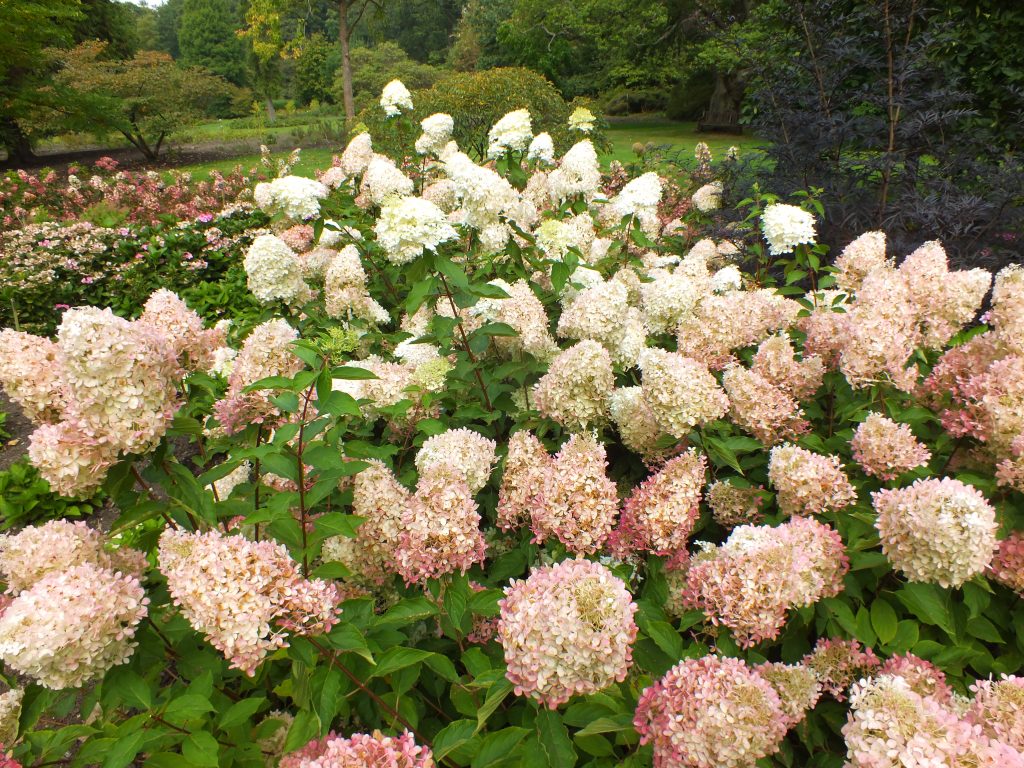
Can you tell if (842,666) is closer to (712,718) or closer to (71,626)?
(712,718)

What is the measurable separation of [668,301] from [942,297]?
1.09 m

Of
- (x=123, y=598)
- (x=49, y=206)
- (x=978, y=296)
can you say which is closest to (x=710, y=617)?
(x=123, y=598)

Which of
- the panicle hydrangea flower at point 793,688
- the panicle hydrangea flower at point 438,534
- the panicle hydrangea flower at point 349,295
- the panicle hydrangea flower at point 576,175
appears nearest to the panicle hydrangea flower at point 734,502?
the panicle hydrangea flower at point 793,688

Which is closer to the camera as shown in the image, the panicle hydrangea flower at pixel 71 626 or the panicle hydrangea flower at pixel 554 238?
the panicle hydrangea flower at pixel 71 626

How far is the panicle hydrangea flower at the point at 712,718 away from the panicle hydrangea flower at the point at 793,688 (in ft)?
0.36

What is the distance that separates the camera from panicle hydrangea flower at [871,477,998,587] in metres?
1.40

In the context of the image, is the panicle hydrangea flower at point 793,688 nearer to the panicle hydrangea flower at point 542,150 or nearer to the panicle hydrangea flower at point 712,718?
the panicle hydrangea flower at point 712,718

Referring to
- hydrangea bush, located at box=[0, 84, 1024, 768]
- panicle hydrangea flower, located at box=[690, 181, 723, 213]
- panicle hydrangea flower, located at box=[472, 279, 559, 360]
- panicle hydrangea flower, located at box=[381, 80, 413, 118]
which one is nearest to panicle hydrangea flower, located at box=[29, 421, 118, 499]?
hydrangea bush, located at box=[0, 84, 1024, 768]

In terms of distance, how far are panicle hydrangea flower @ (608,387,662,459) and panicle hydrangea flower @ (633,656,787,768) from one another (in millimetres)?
904

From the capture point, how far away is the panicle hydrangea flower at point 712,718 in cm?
119

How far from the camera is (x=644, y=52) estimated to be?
28.3 meters

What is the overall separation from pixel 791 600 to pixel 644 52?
106 feet

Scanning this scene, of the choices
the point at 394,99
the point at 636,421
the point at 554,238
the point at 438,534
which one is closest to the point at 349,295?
the point at 554,238

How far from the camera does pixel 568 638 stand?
122 centimetres
